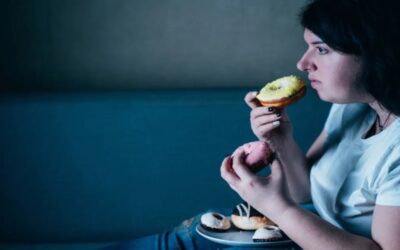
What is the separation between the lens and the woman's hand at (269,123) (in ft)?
3.49

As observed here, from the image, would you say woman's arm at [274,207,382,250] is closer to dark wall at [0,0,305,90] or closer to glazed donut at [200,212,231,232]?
glazed donut at [200,212,231,232]

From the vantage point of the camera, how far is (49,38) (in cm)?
159

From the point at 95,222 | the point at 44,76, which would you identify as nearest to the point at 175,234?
the point at 95,222

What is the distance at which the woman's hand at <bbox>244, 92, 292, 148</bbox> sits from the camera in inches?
41.8

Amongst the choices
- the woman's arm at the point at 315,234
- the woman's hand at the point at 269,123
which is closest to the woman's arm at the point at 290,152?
the woman's hand at the point at 269,123

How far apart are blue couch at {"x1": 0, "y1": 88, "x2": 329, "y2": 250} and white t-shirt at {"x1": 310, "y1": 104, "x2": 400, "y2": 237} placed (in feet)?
1.15

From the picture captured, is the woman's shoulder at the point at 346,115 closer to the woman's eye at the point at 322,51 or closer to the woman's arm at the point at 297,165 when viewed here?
the woman's arm at the point at 297,165

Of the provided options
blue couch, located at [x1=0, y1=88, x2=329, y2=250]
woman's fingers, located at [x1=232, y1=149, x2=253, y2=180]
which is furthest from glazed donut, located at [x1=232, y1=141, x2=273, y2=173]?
blue couch, located at [x1=0, y1=88, x2=329, y2=250]

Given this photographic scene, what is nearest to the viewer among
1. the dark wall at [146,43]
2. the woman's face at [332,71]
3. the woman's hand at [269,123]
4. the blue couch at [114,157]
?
the woman's face at [332,71]

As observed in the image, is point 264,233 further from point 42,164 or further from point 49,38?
point 49,38

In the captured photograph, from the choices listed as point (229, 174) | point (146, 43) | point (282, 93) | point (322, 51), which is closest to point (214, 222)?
point (229, 174)

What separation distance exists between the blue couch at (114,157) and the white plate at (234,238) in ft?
1.31

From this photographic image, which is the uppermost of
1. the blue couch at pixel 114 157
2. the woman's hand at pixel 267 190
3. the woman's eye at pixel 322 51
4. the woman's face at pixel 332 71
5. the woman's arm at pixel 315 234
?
the woman's eye at pixel 322 51

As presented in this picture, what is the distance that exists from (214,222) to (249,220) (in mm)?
69
